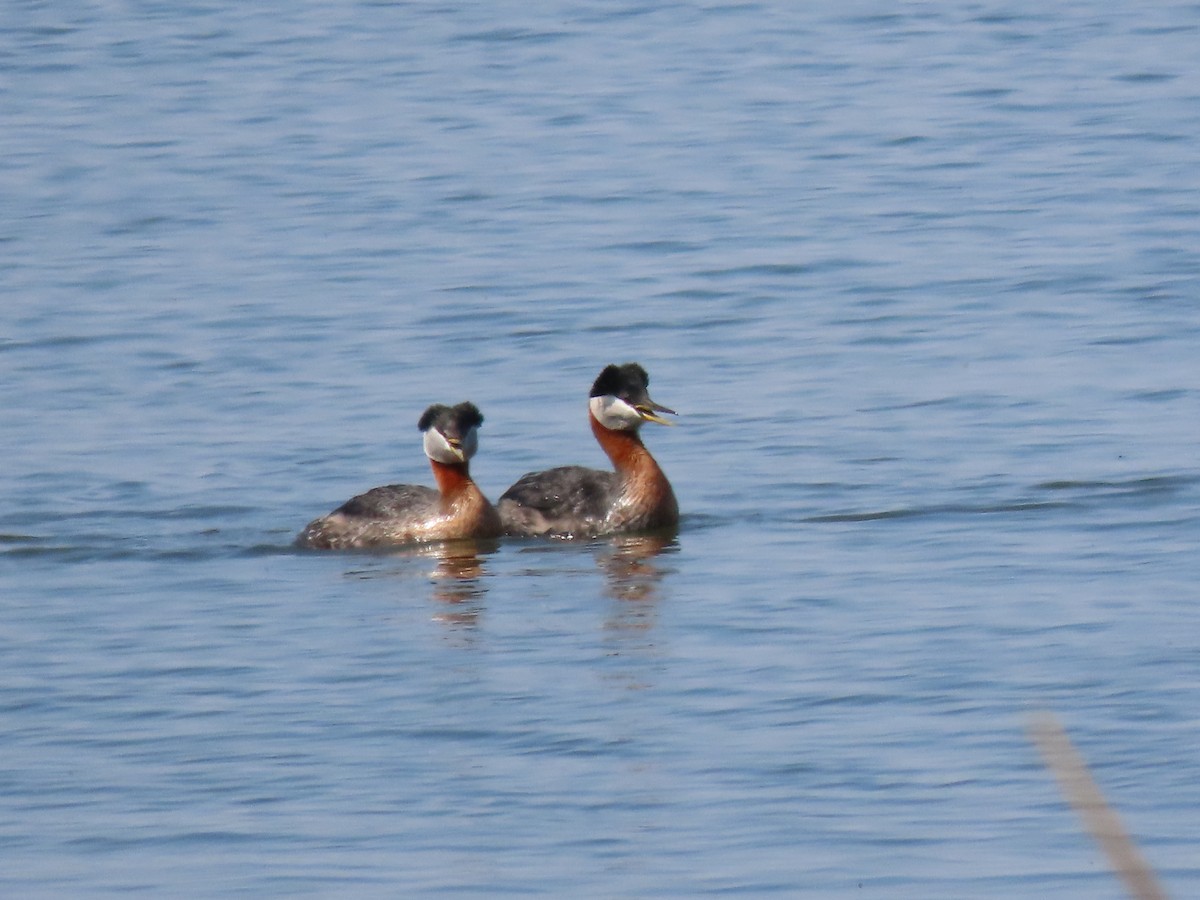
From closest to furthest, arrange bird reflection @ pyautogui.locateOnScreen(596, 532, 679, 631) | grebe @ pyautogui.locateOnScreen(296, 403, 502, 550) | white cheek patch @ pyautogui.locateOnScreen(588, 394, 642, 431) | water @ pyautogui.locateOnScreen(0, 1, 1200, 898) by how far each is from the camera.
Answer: water @ pyautogui.locateOnScreen(0, 1, 1200, 898)
bird reflection @ pyautogui.locateOnScreen(596, 532, 679, 631)
grebe @ pyautogui.locateOnScreen(296, 403, 502, 550)
white cheek patch @ pyautogui.locateOnScreen(588, 394, 642, 431)

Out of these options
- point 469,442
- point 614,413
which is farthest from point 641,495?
point 469,442

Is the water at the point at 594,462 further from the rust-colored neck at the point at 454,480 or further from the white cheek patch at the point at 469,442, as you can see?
the white cheek patch at the point at 469,442

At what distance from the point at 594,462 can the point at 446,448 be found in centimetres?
232

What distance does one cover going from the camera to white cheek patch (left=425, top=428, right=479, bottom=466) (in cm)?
1503

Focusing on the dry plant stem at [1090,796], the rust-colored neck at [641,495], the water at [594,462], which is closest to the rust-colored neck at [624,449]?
the rust-colored neck at [641,495]

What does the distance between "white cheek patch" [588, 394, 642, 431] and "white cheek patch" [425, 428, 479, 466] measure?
985mm

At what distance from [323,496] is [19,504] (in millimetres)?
1926

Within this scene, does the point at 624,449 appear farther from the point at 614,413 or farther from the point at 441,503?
the point at 441,503

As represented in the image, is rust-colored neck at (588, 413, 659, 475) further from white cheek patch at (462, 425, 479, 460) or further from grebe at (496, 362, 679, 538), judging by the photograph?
white cheek patch at (462, 425, 479, 460)

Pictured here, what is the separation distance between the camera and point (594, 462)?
17.2 meters

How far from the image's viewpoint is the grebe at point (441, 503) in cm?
1491

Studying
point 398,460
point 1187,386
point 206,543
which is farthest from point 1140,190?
point 206,543

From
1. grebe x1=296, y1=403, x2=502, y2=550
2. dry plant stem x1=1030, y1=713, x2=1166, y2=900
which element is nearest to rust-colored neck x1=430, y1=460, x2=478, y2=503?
grebe x1=296, y1=403, x2=502, y2=550

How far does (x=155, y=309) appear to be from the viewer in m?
22.5
